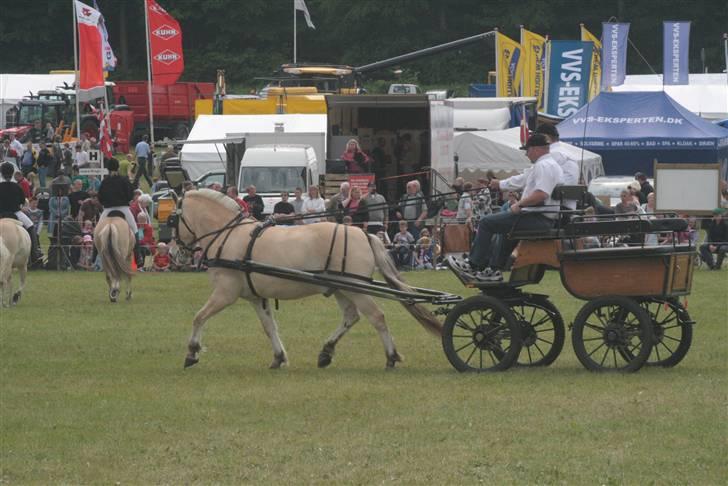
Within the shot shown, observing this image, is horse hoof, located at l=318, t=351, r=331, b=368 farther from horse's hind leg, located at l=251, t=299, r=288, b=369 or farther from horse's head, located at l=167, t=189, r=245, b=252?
horse's head, located at l=167, t=189, r=245, b=252

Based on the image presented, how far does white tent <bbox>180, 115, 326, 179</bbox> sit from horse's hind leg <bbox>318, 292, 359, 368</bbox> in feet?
62.6

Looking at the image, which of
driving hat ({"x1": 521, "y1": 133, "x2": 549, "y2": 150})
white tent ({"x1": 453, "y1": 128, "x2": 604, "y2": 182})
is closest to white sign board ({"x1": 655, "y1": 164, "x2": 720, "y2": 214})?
white tent ({"x1": 453, "y1": 128, "x2": 604, "y2": 182})

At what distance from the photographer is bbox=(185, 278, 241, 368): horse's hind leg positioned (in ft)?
47.2

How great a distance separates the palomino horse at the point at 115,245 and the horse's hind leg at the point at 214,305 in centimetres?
721

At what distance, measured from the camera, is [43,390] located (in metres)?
13.4

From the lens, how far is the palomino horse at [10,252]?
20.6 meters

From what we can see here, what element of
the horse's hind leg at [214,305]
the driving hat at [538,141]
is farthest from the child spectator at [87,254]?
the driving hat at [538,141]

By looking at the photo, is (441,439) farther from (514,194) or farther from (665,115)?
(665,115)

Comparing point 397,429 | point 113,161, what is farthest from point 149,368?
point 113,161

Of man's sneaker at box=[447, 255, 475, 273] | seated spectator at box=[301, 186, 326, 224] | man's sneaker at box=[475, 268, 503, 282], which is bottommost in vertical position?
seated spectator at box=[301, 186, 326, 224]

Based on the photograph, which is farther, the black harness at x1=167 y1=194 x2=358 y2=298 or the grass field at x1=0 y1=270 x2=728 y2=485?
the black harness at x1=167 y1=194 x2=358 y2=298

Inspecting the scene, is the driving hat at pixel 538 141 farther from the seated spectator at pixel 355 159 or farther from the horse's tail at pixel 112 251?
the seated spectator at pixel 355 159

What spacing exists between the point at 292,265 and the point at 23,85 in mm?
47836

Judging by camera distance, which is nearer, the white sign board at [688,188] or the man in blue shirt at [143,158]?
the white sign board at [688,188]
